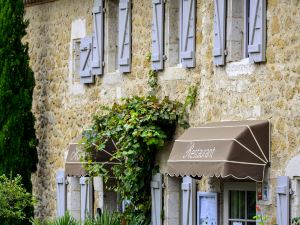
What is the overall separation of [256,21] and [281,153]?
1.87m

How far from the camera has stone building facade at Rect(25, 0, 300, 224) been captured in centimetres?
1880

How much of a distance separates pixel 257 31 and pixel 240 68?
0.75 metres

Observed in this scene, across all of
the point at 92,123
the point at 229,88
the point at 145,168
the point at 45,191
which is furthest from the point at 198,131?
the point at 45,191

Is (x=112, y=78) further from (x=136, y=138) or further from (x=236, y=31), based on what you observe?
(x=236, y=31)

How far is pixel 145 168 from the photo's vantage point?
22500mm

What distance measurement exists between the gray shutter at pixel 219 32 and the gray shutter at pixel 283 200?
7.62 feet

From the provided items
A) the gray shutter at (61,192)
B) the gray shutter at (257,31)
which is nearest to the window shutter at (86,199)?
the gray shutter at (61,192)

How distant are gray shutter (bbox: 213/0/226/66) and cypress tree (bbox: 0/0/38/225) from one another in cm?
661

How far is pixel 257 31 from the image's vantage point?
19.4 meters

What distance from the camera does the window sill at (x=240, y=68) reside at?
1966cm

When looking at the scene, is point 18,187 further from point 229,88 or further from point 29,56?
point 229,88

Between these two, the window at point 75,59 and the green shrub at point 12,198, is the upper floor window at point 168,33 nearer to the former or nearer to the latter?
the window at point 75,59

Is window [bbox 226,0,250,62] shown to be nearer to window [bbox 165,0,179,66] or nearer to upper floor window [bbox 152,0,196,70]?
upper floor window [bbox 152,0,196,70]

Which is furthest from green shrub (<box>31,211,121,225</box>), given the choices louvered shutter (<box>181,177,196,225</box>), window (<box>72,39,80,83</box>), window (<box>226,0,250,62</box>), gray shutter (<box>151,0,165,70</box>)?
window (<box>72,39,80,83</box>)
